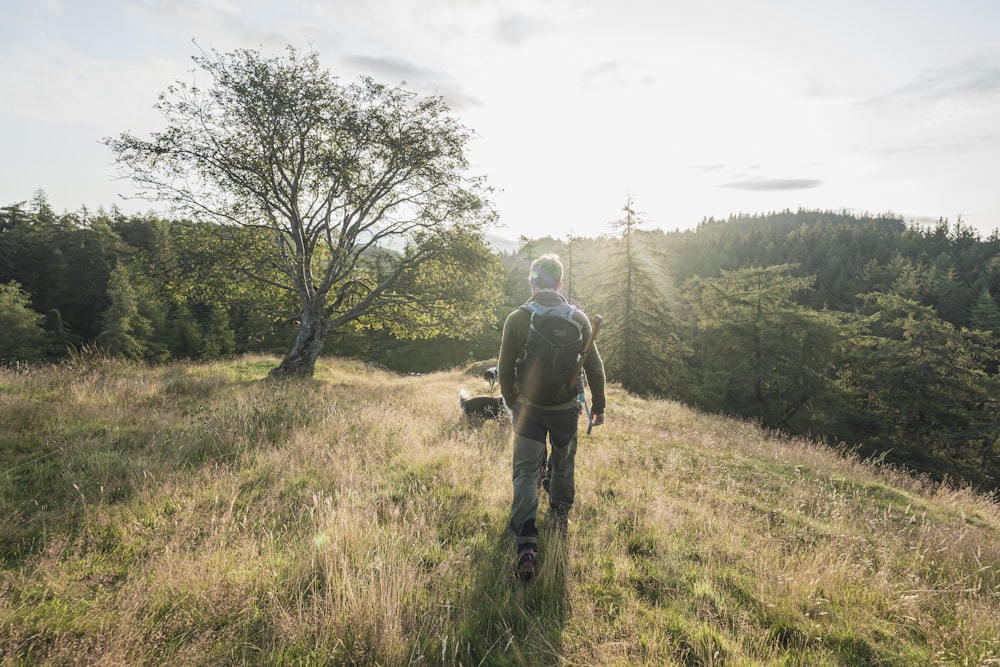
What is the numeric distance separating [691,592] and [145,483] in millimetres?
5285

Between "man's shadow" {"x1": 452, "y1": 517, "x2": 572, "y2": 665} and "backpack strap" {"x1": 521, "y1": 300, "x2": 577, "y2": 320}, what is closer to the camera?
"man's shadow" {"x1": 452, "y1": 517, "x2": 572, "y2": 665}

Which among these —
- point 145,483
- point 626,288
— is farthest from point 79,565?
point 626,288

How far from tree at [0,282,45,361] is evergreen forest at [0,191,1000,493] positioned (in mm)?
103

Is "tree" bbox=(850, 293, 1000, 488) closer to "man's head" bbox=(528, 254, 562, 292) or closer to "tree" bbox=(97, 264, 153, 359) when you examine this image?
"man's head" bbox=(528, 254, 562, 292)

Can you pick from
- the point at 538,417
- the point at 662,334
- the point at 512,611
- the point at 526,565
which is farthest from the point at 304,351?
the point at 662,334

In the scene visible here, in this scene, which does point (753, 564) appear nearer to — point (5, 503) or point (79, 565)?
point (79, 565)

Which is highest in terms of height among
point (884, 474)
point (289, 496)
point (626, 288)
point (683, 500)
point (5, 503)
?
point (626, 288)

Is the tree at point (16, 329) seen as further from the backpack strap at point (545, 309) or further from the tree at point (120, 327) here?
the backpack strap at point (545, 309)

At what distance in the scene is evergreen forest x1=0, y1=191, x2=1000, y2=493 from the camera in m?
15.9

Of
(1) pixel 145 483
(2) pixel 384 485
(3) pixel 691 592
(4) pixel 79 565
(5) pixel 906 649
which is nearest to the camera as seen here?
(5) pixel 906 649

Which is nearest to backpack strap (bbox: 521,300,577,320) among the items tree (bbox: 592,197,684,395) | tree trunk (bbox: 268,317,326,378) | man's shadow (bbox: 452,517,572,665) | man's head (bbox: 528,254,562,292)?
man's head (bbox: 528,254,562,292)

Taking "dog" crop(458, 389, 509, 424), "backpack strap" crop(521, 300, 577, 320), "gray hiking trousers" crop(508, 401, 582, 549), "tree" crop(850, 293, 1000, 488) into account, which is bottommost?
"tree" crop(850, 293, 1000, 488)

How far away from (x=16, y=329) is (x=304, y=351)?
35544 millimetres

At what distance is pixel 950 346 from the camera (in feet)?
80.1
